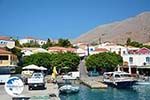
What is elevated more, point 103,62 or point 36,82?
point 103,62

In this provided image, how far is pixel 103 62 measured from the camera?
6638cm

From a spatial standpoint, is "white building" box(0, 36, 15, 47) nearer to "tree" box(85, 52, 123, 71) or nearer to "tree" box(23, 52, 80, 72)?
"tree" box(23, 52, 80, 72)

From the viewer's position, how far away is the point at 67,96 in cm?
3581

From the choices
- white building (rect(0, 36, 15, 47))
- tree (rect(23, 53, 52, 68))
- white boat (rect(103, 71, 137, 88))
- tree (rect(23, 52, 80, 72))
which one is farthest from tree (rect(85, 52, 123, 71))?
white building (rect(0, 36, 15, 47))

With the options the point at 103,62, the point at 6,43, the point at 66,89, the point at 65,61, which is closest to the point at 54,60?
the point at 65,61

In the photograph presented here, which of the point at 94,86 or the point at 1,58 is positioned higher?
the point at 1,58

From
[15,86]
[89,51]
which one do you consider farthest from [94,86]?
[89,51]

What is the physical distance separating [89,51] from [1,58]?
48.2 meters

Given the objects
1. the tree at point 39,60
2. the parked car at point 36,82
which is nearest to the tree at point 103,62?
the tree at point 39,60

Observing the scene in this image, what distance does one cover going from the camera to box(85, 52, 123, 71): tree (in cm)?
6638

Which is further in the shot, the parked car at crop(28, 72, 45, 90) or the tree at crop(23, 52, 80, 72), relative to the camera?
the tree at crop(23, 52, 80, 72)

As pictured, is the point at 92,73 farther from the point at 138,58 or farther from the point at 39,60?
the point at 138,58

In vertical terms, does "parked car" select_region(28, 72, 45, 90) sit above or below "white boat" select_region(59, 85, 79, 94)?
above

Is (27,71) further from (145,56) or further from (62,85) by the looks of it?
(145,56)
